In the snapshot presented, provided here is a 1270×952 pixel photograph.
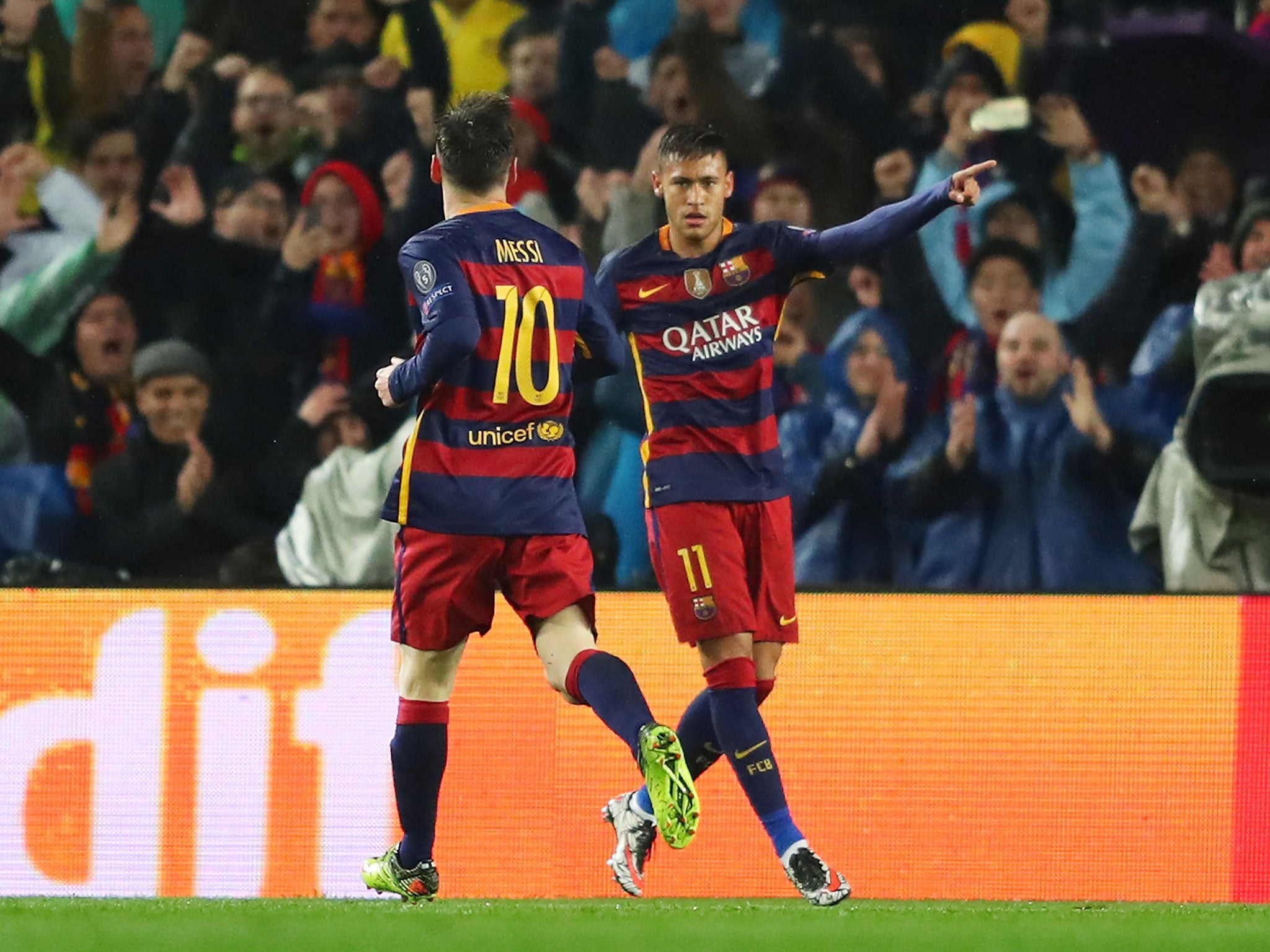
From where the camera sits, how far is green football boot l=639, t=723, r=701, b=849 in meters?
3.64

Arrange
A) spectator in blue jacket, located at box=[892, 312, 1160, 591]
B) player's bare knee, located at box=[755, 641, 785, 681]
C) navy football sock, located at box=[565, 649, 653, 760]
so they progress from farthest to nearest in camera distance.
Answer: spectator in blue jacket, located at box=[892, 312, 1160, 591], player's bare knee, located at box=[755, 641, 785, 681], navy football sock, located at box=[565, 649, 653, 760]

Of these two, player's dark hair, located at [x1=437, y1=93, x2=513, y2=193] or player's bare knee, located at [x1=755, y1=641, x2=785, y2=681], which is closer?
player's dark hair, located at [x1=437, y1=93, x2=513, y2=193]

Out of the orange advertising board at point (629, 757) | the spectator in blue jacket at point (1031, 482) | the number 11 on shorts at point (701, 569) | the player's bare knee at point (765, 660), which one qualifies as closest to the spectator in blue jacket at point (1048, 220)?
the spectator in blue jacket at point (1031, 482)

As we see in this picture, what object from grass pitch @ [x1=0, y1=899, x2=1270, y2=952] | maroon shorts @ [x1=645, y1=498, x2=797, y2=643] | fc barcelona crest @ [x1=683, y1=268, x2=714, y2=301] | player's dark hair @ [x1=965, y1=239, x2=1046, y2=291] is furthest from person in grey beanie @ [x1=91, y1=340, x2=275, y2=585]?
player's dark hair @ [x1=965, y1=239, x2=1046, y2=291]

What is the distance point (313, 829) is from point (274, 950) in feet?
5.12

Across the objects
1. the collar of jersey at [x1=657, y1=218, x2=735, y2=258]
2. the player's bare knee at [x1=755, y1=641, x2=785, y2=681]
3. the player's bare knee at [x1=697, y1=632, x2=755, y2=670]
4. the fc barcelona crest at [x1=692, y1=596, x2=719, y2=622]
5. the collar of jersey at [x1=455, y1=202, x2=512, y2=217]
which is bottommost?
the player's bare knee at [x1=755, y1=641, x2=785, y2=681]

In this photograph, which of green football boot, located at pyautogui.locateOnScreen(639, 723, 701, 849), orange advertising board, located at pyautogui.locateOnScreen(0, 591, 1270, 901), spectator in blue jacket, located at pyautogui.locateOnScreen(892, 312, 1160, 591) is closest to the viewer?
green football boot, located at pyautogui.locateOnScreen(639, 723, 701, 849)

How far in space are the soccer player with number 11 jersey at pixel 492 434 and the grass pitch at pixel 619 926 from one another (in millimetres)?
648

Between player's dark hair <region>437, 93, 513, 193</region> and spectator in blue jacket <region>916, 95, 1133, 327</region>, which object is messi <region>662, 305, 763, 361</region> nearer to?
player's dark hair <region>437, 93, 513, 193</region>

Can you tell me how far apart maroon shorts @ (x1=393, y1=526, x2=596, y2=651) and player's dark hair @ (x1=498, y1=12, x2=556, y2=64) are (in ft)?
9.49

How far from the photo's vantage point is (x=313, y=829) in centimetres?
546

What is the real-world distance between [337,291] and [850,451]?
186 centimetres

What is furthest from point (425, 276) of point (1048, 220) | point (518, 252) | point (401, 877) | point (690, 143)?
point (1048, 220)

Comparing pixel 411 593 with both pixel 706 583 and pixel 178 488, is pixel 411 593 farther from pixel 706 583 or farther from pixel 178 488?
pixel 178 488
